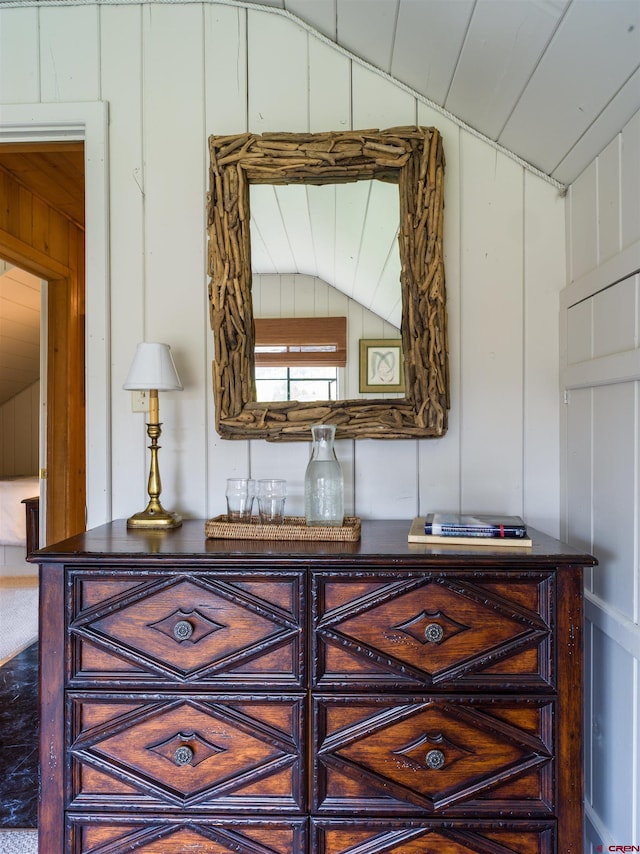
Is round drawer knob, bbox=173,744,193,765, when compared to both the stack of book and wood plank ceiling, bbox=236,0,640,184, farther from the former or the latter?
wood plank ceiling, bbox=236,0,640,184

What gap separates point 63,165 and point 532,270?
232 cm

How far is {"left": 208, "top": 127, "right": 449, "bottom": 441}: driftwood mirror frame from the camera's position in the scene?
5.26ft

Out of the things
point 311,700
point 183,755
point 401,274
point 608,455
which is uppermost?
point 401,274

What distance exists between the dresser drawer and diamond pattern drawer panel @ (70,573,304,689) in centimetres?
8

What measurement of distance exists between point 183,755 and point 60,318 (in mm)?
2867

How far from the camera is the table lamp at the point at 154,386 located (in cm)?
149

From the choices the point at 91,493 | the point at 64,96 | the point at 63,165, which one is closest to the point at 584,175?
the point at 64,96

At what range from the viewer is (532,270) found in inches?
64.8

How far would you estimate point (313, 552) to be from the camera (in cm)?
121

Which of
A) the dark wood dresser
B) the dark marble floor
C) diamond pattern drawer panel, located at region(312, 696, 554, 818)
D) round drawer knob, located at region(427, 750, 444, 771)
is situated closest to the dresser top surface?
the dark wood dresser

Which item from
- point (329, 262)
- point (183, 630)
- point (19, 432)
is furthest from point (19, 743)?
point (19, 432)

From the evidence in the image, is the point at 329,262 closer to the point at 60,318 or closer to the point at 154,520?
the point at 154,520

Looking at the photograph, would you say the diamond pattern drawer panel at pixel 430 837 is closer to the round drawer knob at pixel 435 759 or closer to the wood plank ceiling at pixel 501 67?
the round drawer knob at pixel 435 759

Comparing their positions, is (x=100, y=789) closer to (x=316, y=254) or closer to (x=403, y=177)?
(x=316, y=254)
